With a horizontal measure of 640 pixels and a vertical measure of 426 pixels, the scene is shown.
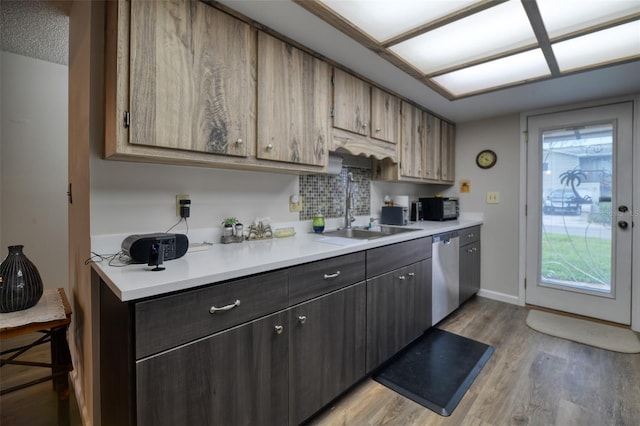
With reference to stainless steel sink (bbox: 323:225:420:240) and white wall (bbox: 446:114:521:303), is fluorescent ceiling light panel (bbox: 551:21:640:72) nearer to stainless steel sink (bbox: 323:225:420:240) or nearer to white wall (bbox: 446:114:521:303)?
white wall (bbox: 446:114:521:303)

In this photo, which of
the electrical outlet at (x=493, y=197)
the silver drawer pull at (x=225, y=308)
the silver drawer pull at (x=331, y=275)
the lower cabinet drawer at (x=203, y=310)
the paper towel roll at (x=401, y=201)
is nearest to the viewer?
the lower cabinet drawer at (x=203, y=310)

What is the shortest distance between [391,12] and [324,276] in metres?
1.34

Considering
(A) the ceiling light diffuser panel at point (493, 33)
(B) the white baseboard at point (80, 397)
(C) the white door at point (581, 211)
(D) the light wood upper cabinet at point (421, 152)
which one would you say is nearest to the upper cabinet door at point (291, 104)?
(A) the ceiling light diffuser panel at point (493, 33)

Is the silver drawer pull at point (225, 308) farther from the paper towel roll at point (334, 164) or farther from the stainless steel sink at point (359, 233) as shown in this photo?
Answer: the paper towel roll at point (334, 164)

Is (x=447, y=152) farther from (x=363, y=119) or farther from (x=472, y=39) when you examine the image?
(x=472, y=39)

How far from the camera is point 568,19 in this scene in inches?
58.3

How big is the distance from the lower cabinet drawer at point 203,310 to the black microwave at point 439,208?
240cm

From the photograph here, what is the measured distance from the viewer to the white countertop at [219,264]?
0.89 m

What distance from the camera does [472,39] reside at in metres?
1.66

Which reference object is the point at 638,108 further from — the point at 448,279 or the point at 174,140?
the point at 174,140

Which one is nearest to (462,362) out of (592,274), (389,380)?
(389,380)

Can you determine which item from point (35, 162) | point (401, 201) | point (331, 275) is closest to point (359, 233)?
point (401, 201)

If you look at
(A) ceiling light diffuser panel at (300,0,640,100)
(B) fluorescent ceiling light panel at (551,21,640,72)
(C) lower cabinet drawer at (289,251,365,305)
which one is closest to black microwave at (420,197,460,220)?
(A) ceiling light diffuser panel at (300,0,640,100)

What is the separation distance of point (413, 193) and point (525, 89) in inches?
56.9
